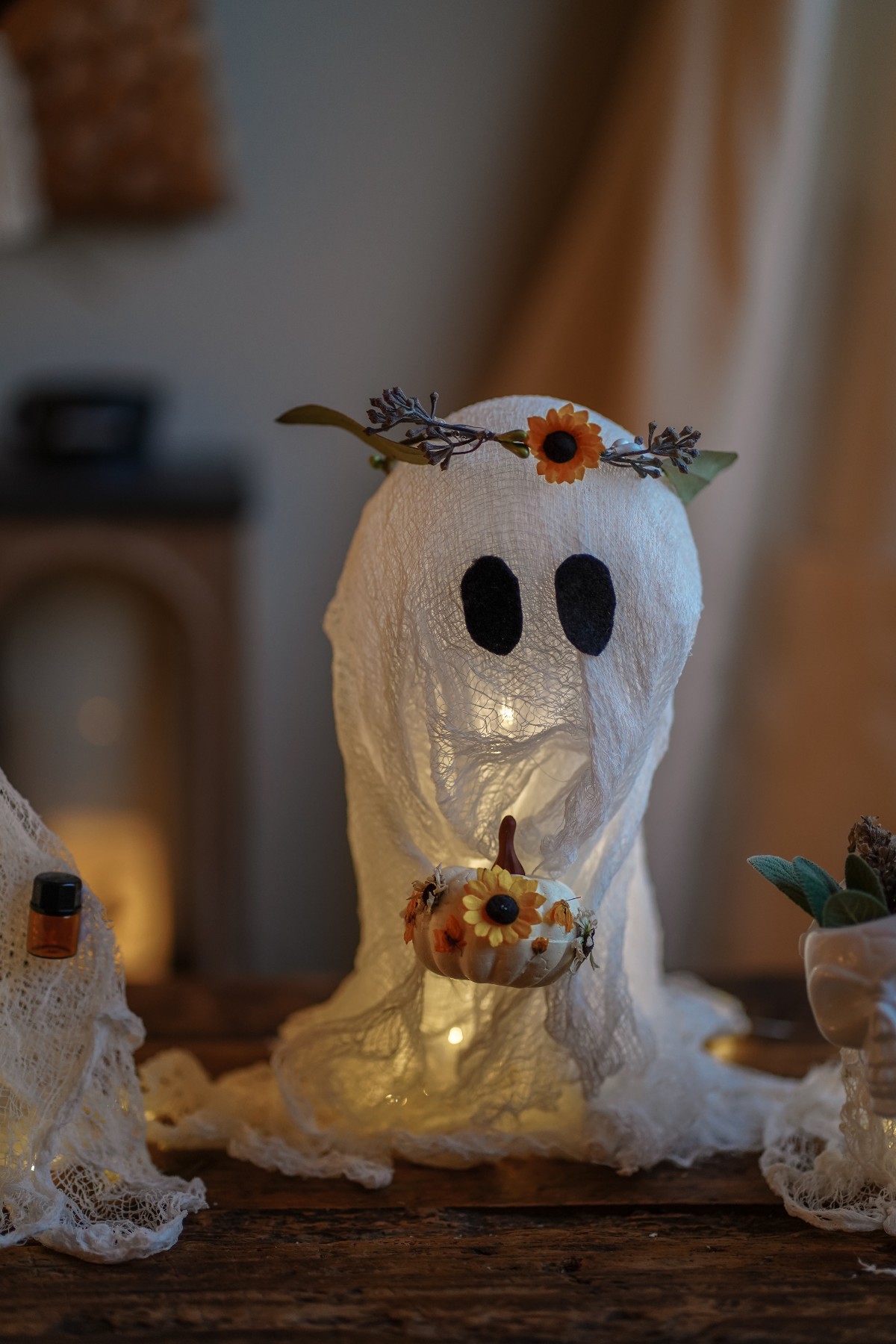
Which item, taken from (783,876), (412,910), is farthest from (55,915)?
(783,876)

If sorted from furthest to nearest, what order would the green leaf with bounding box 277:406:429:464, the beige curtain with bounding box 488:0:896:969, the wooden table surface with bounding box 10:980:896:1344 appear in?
the beige curtain with bounding box 488:0:896:969, the green leaf with bounding box 277:406:429:464, the wooden table surface with bounding box 10:980:896:1344

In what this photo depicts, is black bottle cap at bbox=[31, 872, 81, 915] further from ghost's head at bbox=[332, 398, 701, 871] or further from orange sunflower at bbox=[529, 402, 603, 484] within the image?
orange sunflower at bbox=[529, 402, 603, 484]

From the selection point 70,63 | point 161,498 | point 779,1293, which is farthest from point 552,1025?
point 70,63

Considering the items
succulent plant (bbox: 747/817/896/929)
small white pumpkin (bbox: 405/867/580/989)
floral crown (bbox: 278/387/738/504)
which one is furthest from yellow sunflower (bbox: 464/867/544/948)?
floral crown (bbox: 278/387/738/504)

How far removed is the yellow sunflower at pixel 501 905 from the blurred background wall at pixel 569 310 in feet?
2.79

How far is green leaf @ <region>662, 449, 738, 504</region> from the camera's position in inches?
Answer: 30.0

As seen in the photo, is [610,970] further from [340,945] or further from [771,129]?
[340,945]

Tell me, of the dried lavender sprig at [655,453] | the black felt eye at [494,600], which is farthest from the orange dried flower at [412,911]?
the dried lavender sprig at [655,453]

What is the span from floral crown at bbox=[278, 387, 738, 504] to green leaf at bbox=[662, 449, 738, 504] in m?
0.01

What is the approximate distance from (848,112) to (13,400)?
111cm

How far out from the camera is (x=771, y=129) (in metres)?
1.37

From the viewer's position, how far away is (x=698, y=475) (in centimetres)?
77

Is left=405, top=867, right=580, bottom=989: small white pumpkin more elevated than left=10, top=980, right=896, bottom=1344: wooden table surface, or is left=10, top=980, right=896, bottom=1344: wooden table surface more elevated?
left=405, top=867, right=580, bottom=989: small white pumpkin

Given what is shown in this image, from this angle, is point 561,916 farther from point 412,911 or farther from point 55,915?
point 55,915
